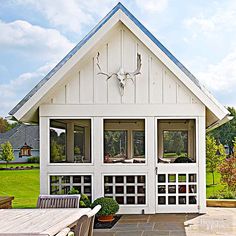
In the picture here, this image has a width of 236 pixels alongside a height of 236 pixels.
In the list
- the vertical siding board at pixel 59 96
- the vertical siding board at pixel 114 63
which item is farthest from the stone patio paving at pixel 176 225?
the vertical siding board at pixel 59 96

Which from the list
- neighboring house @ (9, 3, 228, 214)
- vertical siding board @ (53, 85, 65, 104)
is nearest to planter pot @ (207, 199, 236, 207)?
neighboring house @ (9, 3, 228, 214)

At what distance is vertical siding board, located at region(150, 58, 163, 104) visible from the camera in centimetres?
1051

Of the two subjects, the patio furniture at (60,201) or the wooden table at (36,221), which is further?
the patio furniture at (60,201)

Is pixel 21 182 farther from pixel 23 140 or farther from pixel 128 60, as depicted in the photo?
pixel 128 60

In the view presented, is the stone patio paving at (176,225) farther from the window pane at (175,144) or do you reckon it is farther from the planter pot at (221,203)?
the window pane at (175,144)

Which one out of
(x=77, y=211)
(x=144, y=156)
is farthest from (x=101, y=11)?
(x=77, y=211)

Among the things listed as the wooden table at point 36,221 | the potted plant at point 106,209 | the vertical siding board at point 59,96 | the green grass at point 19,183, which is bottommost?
the green grass at point 19,183

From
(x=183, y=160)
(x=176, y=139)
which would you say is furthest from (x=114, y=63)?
(x=183, y=160)

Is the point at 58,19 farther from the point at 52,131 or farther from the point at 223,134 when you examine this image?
the point at 223,134

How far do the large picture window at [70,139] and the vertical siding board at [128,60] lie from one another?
3.39ft

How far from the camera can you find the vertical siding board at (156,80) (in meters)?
10.5

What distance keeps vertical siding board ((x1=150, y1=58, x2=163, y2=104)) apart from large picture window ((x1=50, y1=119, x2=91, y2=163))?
1.56 meters

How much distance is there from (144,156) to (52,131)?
210cm

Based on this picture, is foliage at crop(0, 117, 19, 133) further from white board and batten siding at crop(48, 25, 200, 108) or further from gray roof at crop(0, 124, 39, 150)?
white board and batten siding at crop(48, 25, 200, 108)
